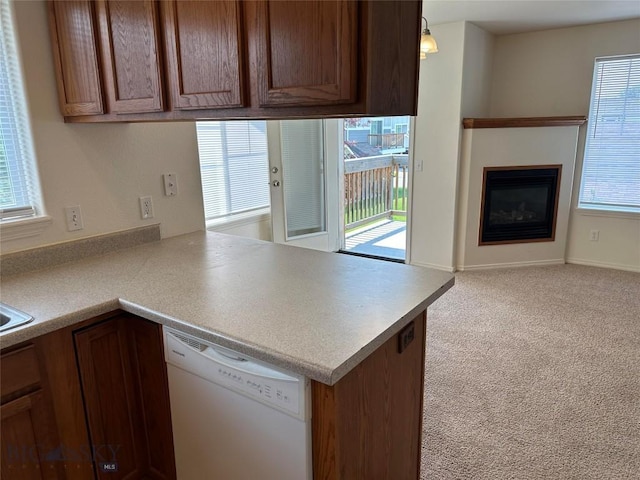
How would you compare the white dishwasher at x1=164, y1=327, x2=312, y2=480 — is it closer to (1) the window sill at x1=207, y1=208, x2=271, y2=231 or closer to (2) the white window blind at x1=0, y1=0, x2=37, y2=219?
(2) the white window blind at x1=0, y1=0, x2=37, y2=219

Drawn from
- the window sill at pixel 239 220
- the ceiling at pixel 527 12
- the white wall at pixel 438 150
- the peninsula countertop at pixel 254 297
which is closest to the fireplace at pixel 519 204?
the white wall at pixel 438 150

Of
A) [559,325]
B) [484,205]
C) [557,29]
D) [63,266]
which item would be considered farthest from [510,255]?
[63,266]

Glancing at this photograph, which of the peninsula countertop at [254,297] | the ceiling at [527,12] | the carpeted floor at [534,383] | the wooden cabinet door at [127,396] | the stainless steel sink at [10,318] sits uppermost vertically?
the ceiling at [527,12]

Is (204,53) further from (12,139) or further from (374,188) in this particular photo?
(374,188)

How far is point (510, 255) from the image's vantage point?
15.3 feet

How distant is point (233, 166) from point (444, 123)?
2087 millimetres

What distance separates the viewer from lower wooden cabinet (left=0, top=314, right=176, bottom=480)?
54.3 inches

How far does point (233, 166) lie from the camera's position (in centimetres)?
402

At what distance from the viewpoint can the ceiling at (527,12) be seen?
3.47 m

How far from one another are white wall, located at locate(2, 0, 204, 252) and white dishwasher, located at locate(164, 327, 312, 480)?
902 millimetres

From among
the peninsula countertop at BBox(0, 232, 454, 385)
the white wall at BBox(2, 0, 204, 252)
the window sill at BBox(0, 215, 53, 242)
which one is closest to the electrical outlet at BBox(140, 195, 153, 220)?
the white wall at BBox(2, 0, 204, 252)

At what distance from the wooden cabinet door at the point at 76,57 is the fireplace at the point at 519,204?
368 centimetres

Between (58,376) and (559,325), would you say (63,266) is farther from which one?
(559,325)

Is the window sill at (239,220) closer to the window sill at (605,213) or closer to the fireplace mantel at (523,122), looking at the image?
the fireplace mantel at (523,122)
